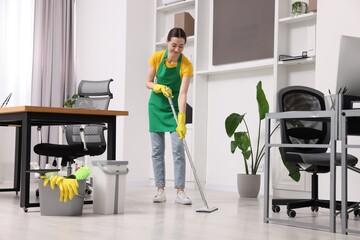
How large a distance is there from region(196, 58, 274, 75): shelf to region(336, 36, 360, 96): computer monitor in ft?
7.23

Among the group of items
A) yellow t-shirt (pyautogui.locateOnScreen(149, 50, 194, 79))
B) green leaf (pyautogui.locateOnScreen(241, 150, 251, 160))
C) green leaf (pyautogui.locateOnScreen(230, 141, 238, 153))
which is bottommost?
green leaf (pyautogui.locateOnScreen(241, 150, 251, 160))

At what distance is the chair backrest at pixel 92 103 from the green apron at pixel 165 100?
2.03 feet

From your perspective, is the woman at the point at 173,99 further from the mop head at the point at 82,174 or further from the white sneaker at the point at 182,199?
the mop head at the point at 82,174

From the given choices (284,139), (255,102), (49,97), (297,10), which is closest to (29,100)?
(49,97)

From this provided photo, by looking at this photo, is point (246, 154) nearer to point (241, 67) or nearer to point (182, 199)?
point (241, 67)

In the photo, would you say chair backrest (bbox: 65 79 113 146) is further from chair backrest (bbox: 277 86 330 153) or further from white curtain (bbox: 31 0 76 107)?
white curtain (bbox: 31 0 76 107)

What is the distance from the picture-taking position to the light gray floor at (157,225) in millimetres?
2764

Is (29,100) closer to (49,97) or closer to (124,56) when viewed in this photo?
(49,97)

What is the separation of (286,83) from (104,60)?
91.1 inches

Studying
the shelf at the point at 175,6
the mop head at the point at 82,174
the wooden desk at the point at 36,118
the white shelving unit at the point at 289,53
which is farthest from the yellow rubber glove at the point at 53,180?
the shelf at the point at 175,6

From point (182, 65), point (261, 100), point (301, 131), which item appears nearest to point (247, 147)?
point (261, 100)

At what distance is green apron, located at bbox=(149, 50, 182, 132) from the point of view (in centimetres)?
427

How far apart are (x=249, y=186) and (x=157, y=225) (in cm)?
219

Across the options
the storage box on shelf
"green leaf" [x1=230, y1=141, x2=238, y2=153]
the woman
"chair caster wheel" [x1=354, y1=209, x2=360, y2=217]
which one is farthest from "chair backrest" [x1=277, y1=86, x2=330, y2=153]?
the storage box on shelf
